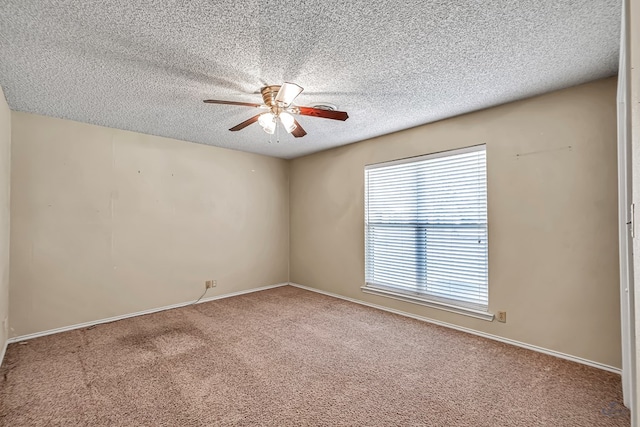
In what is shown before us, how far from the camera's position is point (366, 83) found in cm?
254

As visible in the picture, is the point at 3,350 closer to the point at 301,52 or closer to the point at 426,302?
the point at 301,52

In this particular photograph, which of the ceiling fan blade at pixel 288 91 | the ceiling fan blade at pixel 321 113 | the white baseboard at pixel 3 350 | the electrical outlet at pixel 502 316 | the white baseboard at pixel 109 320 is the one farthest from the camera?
the white baseboard at pixel 109 320

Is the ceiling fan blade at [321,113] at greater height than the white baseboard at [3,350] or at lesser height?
greater

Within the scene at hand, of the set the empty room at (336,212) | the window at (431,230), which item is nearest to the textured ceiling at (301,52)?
the empty room at (336,212)

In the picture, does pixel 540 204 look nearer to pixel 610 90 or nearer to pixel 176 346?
pixel 610 90

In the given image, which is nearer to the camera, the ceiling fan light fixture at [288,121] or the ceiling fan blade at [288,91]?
the ceiling fan blade at [288,91]

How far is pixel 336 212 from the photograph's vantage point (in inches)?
187

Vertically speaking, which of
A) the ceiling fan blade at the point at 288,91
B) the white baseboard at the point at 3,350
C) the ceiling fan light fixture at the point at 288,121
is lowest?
the white baseboard at the point at 3,350

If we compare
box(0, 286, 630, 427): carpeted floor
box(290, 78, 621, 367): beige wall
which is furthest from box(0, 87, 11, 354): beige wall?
box(290, 78, 621, 367): beige wall

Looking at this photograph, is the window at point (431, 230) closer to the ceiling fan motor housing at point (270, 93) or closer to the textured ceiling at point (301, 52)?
the textured ceiling at point (301, 52)

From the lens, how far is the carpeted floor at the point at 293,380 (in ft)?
6.24

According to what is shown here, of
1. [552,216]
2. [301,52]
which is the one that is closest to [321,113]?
[301,52]

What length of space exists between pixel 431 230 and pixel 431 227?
0.12 ft

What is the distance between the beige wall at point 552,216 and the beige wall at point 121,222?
294 centimetres
